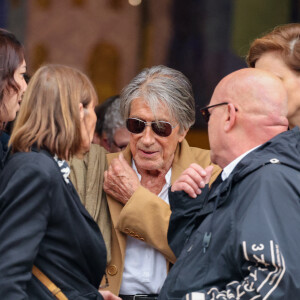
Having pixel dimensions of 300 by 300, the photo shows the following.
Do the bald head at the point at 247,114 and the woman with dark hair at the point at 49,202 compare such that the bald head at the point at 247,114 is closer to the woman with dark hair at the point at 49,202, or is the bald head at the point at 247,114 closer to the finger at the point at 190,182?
the finger at the point at 190,182

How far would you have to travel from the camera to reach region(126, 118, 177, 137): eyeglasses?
362cm

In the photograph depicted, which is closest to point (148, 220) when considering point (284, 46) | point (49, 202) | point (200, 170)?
point (200, 170)

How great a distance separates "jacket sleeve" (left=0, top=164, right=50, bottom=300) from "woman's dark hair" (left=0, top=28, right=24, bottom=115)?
54 centimetres

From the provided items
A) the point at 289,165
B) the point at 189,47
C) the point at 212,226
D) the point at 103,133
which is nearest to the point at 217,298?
the point at 212,226

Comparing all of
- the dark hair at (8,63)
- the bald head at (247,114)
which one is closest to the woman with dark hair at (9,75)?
the dark hair at (8,63)

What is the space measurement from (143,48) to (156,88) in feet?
9.86

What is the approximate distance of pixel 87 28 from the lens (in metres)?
6.66

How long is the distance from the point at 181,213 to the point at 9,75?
1039 millimetres

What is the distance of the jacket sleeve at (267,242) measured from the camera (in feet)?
6.95

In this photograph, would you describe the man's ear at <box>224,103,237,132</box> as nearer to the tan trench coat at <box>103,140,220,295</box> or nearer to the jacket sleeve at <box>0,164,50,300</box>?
the jacket sleeve at <box>0,164,50,300</box>

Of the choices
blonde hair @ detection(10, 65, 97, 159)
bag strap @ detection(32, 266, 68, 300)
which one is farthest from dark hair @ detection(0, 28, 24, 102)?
bag strap @ detection(32, 266, 68, 300)

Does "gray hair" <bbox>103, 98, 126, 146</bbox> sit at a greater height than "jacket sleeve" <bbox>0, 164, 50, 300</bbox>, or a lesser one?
lesser

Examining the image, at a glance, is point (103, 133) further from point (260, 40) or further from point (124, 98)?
point (260, 40)

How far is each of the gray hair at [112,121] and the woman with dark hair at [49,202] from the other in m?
1.88
